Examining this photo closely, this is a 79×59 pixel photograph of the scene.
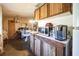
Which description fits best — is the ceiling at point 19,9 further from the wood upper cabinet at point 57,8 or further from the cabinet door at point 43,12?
the wood upper cabinet at point 57,8

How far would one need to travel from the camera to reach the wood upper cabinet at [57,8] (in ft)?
4.90

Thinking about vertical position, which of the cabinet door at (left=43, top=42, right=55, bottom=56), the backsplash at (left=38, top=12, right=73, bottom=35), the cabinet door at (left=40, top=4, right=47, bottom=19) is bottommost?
the cabinet door at (left=43, top=42, right=55, bottom=56)

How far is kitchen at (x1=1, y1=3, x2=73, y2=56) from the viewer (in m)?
1.53

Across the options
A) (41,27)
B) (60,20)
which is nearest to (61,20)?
(60,20)

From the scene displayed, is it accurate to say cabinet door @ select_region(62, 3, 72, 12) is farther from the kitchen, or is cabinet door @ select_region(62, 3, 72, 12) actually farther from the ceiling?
the ceiling

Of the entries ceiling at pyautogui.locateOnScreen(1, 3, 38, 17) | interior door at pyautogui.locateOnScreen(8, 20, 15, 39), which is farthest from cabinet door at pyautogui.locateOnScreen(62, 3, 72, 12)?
interior door at pyautogui.locateOnScreen(8, 20, 15, 39)

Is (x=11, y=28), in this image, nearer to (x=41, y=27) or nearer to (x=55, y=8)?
(x=41, y=27)

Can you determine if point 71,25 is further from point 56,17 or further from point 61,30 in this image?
point 56,17

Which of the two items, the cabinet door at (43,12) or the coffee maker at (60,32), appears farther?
the cabinet door at (43,12)

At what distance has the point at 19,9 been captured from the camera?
1614 mm

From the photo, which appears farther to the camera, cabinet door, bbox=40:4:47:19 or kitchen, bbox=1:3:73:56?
cabinet door, bbox=40:4:47:19

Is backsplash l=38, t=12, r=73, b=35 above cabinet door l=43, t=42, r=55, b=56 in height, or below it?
above

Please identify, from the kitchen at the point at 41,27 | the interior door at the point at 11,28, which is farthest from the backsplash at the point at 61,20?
the interior door at the point at 11,28

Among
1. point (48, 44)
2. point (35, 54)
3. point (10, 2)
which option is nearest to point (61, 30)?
point (48, 44)
